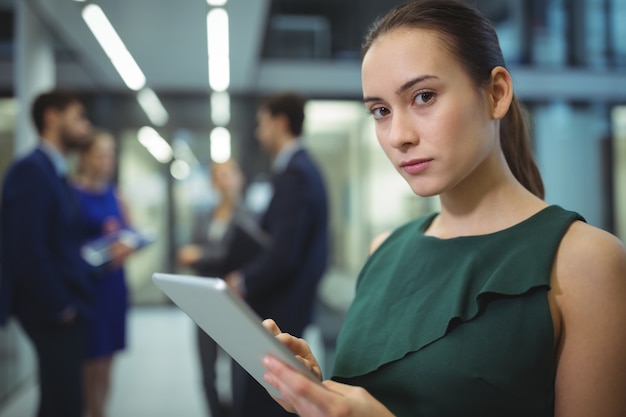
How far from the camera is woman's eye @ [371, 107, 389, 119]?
97cm

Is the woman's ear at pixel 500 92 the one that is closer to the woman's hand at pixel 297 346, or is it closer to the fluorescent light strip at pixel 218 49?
the woman's hand at pixel 297 346

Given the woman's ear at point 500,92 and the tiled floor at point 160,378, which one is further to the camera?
the tiled floor at point 160,378

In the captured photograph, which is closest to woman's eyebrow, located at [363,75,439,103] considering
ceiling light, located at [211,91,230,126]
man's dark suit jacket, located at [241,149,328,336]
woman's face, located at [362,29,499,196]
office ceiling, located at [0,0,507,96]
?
woman's face, located at [362,29,499,196]

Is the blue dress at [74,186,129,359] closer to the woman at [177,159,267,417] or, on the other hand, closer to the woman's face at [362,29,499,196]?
the woman at [177,159,267,417]

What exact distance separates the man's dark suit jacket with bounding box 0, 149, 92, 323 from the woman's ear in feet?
6.90

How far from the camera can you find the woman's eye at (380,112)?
3.17ft

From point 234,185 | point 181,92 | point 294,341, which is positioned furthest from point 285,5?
point 294,341

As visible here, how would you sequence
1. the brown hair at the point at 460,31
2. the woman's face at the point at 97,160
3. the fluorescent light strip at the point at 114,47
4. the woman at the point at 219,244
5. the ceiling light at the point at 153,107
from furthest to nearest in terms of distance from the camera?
the ceiling light at the point at 153,107
the fluorescent light strip at the point at 114,47
the woman's face at the point at 97,160
the woman at the point at 219,244
the brown hair at the point at 460,31

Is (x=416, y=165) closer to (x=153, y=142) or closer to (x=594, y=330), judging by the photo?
(x=594, y=330)

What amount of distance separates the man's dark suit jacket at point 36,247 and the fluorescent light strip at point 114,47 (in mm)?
3020

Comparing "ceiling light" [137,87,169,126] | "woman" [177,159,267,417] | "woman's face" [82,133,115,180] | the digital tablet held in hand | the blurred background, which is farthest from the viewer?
"ceiling light" [137,87,169,126]

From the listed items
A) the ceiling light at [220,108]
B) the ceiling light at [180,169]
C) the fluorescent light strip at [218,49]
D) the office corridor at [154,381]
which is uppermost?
the fluorescent light strip at [218,49]

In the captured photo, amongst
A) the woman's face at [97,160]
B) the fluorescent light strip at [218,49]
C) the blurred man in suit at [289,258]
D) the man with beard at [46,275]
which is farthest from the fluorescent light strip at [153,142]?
the blurred man in suit at [289,258]

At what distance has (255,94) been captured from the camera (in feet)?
27.2
